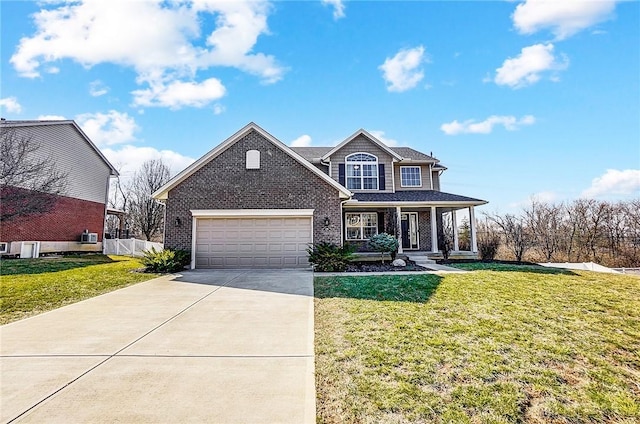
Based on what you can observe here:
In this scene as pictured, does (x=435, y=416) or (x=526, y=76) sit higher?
(x=526, y=76)

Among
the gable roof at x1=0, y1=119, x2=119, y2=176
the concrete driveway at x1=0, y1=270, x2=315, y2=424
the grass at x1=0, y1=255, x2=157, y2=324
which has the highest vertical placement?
the gable roof at x1=0, y1=119, x2=119, y2=176

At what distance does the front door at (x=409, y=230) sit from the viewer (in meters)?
19.2

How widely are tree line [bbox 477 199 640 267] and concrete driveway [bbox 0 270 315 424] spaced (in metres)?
17.0

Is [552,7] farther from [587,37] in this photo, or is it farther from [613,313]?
[613,313]

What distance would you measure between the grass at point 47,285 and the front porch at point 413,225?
1069 cm

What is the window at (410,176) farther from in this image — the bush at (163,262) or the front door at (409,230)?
the bush at (163,262)

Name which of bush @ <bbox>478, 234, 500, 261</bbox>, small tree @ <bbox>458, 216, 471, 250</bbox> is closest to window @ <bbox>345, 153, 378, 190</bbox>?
small tree @ <bbox>458, 216, 471, 250</bbox>

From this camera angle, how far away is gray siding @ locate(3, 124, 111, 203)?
19.7 metres

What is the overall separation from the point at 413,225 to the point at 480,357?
1564 cm

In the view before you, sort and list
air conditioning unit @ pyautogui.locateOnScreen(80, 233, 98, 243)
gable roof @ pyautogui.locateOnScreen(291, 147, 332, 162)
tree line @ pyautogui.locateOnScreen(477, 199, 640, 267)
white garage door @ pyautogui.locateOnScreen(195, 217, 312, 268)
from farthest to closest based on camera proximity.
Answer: air conditioning unit @ pyautogui.locateOnScreen(80, 233, 98, 243) → gable roof @ pyautogui.locateOnScreen(291, 147, 332, 162) → tree line @ pyautogui.locateOnScreen(477, 199, 640, 267) → white garage door @ pyautogui.locateOnScreen(195, 217, 312, 268)

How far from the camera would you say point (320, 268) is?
12.9 m

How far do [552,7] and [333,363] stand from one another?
10.8m

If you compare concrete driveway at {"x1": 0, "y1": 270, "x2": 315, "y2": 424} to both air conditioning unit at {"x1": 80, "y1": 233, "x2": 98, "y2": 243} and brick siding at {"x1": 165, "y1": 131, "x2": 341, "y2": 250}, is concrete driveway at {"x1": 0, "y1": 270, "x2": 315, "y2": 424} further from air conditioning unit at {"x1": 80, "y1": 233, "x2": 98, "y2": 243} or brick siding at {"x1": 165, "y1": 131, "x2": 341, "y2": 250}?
air conditioning unit at {"x1": 80, "y1": 233, "x2": 98, "y2": 243}

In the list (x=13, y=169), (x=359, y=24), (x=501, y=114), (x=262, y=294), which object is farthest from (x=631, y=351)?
(x=13, y=169)
